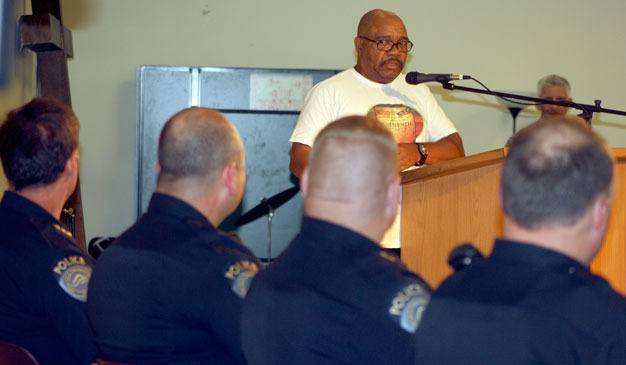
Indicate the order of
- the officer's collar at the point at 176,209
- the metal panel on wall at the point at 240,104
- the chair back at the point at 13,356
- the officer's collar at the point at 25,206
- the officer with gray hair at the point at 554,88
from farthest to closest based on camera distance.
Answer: the metal panel on wall at the point at 240,104
the officer with gray hair at the point at 554,88
the officer's collar at the point at 25,206
the officer's collar at the point at 176,209
the chair back at the point at 13,356

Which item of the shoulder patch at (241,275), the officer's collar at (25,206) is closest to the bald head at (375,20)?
the officer's collar at (25,206)

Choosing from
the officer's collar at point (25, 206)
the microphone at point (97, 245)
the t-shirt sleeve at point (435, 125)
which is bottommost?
the microphone at point (97, 245)

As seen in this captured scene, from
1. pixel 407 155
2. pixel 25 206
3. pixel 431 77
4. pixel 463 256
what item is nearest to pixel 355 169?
pixel 463 256

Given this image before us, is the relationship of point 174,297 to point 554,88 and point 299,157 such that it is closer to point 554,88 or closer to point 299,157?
point 299,157

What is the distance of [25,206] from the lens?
8.73ft

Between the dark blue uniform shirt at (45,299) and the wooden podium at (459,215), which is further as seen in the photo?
the wooden podium at (459,215)

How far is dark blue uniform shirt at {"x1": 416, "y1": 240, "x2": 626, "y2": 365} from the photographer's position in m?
1.60

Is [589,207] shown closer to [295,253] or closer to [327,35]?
[295,253]

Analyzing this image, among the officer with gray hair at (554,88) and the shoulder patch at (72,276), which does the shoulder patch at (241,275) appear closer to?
the shoulder patch at (72,276)

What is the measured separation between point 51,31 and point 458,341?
338 centimetres

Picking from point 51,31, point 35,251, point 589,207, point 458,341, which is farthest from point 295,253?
point 51,31

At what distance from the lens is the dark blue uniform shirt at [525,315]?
1.60 metres

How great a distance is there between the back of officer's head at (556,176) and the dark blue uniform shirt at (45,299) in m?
1.25

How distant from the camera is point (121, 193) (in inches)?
237
